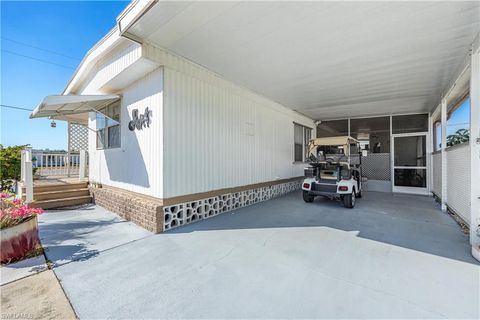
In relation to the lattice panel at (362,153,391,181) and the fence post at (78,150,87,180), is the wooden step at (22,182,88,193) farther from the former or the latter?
the lattice panel at (362,153,391,181)

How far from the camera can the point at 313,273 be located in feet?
7.64

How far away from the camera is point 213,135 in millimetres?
4801

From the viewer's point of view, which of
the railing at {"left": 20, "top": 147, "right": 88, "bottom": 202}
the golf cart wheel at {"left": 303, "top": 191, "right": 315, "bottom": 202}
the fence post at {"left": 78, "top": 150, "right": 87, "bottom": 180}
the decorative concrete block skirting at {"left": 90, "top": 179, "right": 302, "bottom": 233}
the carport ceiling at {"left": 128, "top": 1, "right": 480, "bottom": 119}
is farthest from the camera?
the railing at {"left": 20, "top": 147, "right": 88, "bottom": 202}

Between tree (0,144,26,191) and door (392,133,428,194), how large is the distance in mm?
13671

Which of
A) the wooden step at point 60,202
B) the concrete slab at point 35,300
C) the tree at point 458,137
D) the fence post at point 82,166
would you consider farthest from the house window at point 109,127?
the tree at point 458,137

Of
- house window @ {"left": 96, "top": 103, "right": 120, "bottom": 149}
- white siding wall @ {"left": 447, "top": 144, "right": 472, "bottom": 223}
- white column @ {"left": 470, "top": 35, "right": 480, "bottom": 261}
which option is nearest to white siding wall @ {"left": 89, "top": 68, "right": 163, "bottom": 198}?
house window @ {"left": 96, "top": 103, "right": 120, "bottom": 149}

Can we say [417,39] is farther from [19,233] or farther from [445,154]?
[19,233]

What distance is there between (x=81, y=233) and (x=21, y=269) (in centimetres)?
125

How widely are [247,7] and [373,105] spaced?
21.7ft

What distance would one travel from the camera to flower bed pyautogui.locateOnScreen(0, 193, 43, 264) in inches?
100

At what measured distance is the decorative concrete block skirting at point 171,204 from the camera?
380 cm

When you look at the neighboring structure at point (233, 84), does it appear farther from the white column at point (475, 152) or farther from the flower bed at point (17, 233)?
the flower bed at point (17, 233)

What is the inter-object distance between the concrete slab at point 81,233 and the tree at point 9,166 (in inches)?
108

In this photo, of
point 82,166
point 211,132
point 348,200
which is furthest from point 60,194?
point 348,200
